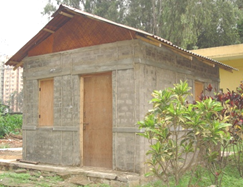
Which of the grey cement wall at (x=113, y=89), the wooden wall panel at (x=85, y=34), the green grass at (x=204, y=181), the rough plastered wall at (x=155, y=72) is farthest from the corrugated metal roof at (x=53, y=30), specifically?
the green grass at (x=204, y=181)

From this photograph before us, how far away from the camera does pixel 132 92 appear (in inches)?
289

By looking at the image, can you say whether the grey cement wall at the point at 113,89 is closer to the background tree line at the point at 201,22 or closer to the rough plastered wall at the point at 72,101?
the rough plastered wall at the point at 72,101

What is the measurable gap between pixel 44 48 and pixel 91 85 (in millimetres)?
2216

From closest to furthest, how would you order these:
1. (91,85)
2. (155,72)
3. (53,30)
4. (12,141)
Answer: (155,72), (91,85), (53,30), (12,141)

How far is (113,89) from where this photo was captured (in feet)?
25.1

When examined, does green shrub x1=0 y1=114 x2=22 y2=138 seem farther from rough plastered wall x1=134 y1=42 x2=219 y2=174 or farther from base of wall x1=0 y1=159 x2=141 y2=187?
rough plastered wall x1=134 y1=42 x2=219 y2=174

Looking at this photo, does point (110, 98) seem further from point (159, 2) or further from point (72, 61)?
point (159, 2)

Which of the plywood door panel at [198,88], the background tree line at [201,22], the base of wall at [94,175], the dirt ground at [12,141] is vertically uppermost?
the background tree line at [201,22]

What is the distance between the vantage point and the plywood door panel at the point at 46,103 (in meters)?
9.05

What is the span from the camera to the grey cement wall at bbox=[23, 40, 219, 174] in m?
7.31

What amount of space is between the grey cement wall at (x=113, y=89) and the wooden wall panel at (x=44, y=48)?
18 centimetres

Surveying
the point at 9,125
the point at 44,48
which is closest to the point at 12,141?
the point at 9,125

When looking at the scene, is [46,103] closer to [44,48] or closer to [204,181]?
[44,48]

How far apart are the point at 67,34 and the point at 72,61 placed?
0.87 meters
